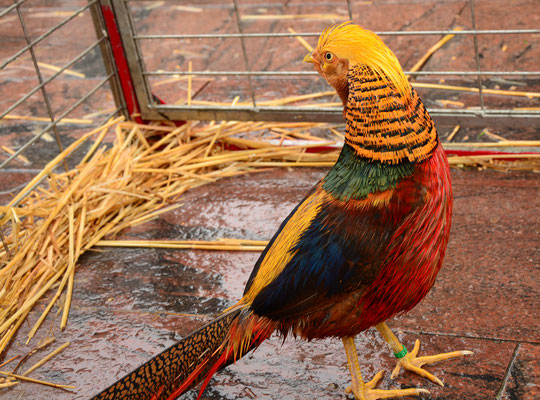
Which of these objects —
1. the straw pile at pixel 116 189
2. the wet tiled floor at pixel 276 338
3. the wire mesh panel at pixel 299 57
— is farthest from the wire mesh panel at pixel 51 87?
the wet tiled floor at pixel 276 338

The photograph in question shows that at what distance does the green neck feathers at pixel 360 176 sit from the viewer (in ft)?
6.88

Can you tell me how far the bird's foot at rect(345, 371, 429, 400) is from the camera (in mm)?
2371

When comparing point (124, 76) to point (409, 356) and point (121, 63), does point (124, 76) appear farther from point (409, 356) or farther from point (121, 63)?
point (409, 356)

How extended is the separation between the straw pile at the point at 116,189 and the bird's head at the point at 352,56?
1266 mm

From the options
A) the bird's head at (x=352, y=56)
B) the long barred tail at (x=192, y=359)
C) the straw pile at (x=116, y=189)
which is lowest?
the straw pile at (x=116, y=189)

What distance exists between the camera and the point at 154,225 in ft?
11.6

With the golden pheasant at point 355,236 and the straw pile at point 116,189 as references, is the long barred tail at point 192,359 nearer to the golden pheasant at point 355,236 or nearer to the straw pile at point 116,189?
the golden pheasant at point 355,236

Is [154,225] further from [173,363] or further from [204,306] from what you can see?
[173,363]

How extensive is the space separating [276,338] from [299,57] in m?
2.76

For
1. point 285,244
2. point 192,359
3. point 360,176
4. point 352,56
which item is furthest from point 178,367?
point 352,56

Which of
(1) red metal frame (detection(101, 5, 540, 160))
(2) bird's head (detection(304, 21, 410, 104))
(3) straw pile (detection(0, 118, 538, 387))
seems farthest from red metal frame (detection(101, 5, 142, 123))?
(2) bird's head (detection(304, 21, 410, 104))

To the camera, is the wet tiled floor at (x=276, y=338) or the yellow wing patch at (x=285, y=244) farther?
the wet tiled floor at (x=276, y=338)

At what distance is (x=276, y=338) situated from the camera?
2.73 metres

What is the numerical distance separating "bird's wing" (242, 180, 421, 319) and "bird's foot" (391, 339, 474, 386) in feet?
1.56
